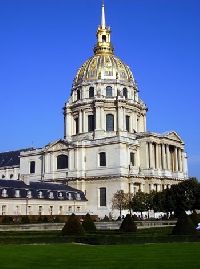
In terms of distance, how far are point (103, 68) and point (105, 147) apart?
64.1ft

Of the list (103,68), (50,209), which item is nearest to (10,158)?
(103,68)

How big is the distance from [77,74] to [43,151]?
1967cm

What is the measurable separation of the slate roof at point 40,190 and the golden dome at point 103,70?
996 inches

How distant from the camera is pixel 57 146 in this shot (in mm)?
85438

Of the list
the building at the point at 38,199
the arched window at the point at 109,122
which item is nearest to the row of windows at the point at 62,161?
the building at the point at 38,199

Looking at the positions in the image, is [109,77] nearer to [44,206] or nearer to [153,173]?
[153,173]

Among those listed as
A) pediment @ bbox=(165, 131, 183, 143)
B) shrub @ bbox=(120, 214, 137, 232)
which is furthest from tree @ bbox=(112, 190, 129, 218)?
shrub @ bbox=(120, 214, 137, 232)

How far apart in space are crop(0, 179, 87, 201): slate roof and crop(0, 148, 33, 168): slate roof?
2494 cm

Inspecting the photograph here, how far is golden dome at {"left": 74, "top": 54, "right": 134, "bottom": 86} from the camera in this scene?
9050 centimetres

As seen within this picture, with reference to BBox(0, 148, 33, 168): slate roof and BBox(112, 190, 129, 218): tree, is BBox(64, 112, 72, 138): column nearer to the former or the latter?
BBox(0, 148, 33, 168): slate roof

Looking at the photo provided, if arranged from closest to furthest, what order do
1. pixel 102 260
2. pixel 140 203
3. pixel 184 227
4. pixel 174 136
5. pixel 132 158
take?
pixel 102 260
pixel 184 227
pixel 140 203
pixel 132 158
pixel 174 136

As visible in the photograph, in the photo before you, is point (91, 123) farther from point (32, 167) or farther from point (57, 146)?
point (32, 167)

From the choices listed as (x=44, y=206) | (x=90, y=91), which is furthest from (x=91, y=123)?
(x=44, y=206)

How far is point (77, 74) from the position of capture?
313ft
